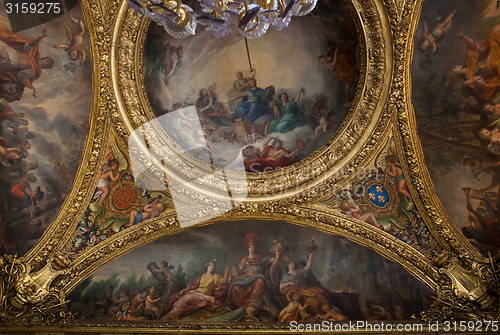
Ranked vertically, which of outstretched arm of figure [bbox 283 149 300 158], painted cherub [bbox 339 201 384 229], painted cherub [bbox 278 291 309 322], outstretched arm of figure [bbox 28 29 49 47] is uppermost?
outstretched arm of figure [bbox 28 29 49 47]

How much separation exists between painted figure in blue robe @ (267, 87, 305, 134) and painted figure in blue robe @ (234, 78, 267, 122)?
0.34m

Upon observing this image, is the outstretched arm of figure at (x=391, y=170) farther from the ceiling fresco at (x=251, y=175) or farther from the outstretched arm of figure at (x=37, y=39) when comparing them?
the outstretched arm of figure at (x=37, y=39)

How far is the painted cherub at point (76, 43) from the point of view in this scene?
8211 millimetres

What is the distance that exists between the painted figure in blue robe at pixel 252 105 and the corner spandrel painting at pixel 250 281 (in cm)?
246

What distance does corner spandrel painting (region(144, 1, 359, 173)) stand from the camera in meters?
9.41

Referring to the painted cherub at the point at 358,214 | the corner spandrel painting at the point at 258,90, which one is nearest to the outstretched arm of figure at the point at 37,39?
the corner spandrel painting at the point at 258,90

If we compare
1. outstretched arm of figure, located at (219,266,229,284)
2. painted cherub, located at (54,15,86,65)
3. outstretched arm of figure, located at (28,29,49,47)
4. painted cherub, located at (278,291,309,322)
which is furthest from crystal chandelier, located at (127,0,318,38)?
painted cherub, located at (278,291,309,322)

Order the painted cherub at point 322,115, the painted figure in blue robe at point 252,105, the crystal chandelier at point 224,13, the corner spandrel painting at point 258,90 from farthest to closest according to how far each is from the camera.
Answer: the painted figure in blue robe at point 252,105, the painted cherub at point 322,115, the corner spandrel painting at point 258,90, the crystal chandelier at point 224,13

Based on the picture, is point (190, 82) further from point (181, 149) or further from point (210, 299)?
point (210, 299)

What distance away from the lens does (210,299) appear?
29.6 ft

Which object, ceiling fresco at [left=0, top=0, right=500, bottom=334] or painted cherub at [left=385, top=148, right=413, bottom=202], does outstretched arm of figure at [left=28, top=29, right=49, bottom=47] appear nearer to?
ceiling fresco at [left=0, top=0, right=500, bottom=334]

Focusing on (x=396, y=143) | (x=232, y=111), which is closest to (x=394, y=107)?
(x=396, y=143)

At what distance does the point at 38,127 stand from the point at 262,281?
215 inches

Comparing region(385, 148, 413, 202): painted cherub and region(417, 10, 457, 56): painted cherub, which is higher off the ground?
region(417, 10, 457, 56): painted cherub
